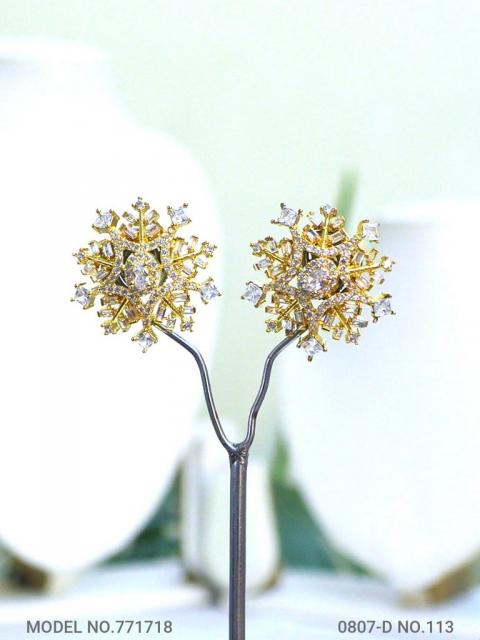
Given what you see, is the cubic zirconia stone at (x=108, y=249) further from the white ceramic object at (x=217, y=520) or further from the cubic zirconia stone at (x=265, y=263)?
the white ceramic object at (x=217, y=520)

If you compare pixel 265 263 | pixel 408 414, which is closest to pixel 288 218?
pixel 265 263

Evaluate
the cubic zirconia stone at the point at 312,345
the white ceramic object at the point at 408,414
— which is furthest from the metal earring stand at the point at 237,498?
the white ceramic object at the point at 408,414

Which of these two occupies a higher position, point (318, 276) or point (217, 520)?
point (318, 276)

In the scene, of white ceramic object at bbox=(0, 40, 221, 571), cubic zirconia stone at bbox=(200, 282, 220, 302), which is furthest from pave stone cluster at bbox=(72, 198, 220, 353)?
white ceramic object at bbox=(0, 40, 221, 571)

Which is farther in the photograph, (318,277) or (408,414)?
(408,414)

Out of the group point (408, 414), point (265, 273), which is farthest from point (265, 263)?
point (408, 414)

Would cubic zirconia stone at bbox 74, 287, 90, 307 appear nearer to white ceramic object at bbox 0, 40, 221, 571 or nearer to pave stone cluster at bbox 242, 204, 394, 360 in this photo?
pave stone cluster at bbox 242, 204, 394, 360

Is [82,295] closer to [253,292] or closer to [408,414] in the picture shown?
[253,292]
